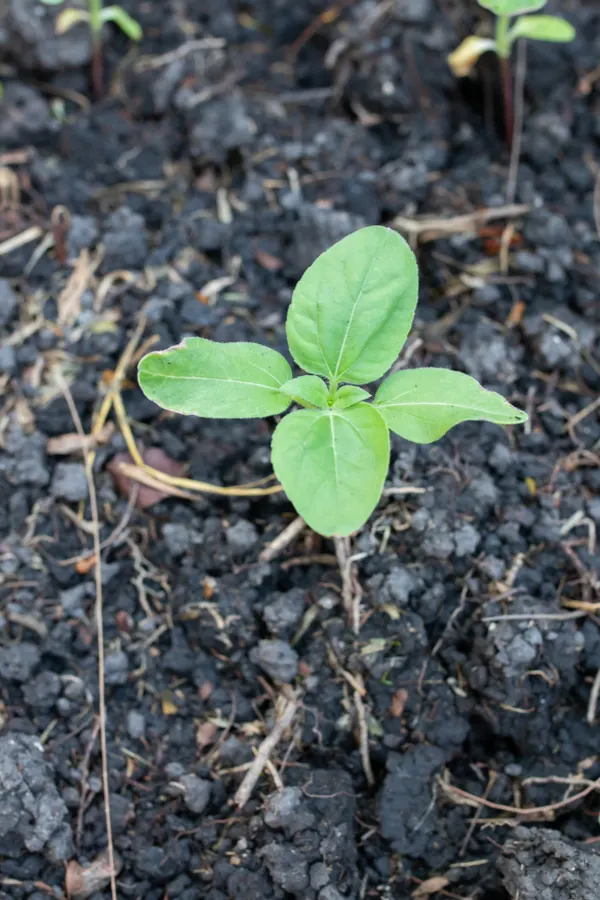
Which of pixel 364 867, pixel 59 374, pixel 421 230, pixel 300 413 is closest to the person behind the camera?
pixel 300 413

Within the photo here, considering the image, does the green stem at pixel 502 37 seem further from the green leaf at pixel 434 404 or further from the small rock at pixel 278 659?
the small rock at pixel 278 659

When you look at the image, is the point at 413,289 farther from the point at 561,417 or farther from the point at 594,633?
the point at 594,633

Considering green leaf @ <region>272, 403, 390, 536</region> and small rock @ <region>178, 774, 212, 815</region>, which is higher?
green leaf @ <region>272, 403, 390, 536</region>

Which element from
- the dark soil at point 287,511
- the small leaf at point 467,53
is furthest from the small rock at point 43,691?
the small leaf at point 467,53

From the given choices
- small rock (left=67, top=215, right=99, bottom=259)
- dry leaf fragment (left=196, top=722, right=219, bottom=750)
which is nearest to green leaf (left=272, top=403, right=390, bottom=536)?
dry leaf fragment (left=196, top=722, right=219, bottom=750)

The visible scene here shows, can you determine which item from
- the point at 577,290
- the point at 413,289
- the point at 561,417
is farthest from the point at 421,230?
the point at 413,289

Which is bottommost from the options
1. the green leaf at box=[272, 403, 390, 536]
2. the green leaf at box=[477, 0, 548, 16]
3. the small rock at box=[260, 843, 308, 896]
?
the small rock at box=[260, 843, 308, 896]

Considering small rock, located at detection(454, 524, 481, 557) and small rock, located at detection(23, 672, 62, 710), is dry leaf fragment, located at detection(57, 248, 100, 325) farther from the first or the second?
small rock, located at detection(454, 524, 481, 557)
